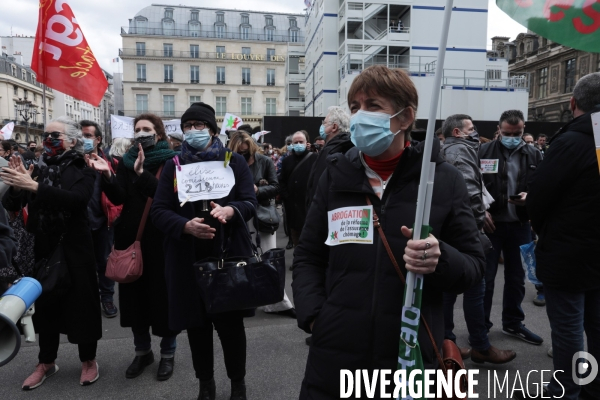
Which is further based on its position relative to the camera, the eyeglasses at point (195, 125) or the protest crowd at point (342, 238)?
the eyeglasses at point (195, 125)

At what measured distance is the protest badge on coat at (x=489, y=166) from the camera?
4.22 m

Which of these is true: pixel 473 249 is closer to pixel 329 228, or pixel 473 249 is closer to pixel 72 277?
pixel 329 228

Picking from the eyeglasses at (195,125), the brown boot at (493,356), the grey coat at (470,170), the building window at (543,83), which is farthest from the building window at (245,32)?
the brown boot at (493,356)

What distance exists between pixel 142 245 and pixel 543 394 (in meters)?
3.12

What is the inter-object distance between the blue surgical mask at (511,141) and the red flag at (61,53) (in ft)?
13.2

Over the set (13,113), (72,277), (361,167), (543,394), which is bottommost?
(543,394)

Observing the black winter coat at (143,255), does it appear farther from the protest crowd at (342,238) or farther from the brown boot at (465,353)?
the brown boot at (465,353)

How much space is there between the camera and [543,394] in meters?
3.10

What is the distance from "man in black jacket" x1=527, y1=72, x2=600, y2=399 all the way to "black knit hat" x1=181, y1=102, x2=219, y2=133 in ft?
7.10

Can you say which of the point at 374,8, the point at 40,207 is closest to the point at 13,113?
the point at 374,8

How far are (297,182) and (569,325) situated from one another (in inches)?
155

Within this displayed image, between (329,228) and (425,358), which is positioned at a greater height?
(329,228)

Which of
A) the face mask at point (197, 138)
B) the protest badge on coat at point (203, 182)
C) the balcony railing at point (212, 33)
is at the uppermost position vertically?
the balcony railing at point (212, 33)

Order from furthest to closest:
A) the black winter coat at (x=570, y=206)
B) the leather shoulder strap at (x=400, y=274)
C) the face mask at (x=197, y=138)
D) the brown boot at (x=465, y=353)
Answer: the brown boot at (x=465, y=353), the face mask at (x=197, y=138), the black winter coat at (x=570, y=206), the leather shoulder strap at (x=400, y=274)
